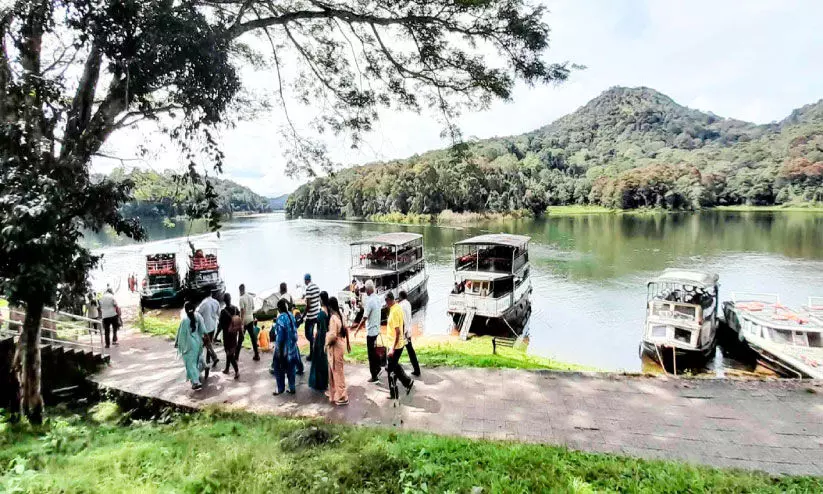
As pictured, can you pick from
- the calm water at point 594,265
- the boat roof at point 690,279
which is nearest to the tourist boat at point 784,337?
the boat roof at point 690,279

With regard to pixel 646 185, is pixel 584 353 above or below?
below

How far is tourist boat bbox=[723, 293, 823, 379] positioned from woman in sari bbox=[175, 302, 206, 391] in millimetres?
15664

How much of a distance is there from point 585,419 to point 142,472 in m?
5.00

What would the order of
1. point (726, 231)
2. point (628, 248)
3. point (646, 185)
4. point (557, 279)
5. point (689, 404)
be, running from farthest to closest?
point (646, 185) → point (726, 231) → point (628, 248) → point (557, 279) → point (689, 404)

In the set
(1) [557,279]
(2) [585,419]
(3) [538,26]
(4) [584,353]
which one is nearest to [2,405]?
(2) [585,419]

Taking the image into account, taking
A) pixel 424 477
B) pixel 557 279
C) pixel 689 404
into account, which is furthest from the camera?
pixel 557 279

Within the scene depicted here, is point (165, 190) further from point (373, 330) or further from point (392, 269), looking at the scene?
point (392, 269)

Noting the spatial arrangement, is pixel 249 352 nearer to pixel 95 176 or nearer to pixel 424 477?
pixel 95 176

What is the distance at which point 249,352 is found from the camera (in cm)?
934

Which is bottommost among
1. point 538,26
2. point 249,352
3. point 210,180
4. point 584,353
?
point 584,353

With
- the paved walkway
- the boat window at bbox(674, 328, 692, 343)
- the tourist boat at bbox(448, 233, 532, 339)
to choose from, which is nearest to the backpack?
the paved walkway

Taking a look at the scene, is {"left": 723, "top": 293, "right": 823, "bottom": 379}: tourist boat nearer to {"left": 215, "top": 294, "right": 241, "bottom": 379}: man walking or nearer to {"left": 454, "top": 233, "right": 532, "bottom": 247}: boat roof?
{"left": 454, "top": 233, "right": 532, "bottom": 247}: boat roof

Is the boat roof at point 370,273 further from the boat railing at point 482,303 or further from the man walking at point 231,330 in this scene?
the man walking at point 231,330

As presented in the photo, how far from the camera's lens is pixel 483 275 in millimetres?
20234
